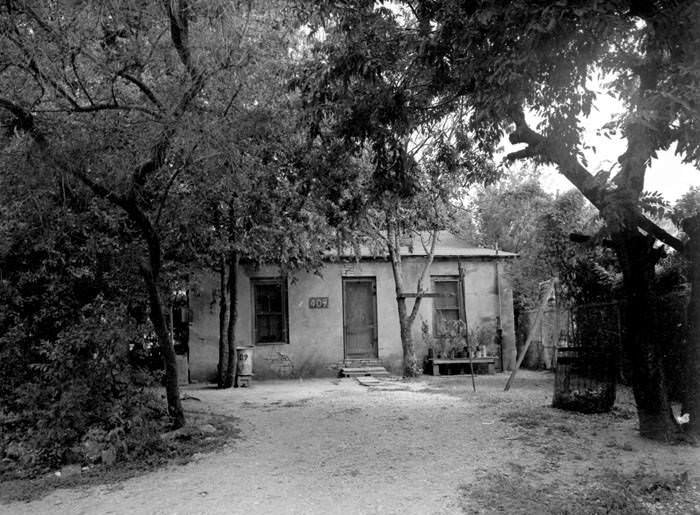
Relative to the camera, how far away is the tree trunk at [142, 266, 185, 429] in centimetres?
779

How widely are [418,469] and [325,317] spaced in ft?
33.1

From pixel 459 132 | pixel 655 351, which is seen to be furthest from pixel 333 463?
pixel 459 132

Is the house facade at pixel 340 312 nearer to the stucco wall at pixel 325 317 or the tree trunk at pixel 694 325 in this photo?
the stucco wall at pixel 325 317

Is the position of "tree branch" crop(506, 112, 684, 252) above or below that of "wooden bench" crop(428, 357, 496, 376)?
above

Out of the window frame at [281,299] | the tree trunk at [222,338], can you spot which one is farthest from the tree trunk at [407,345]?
the tree trunk at [222,338]

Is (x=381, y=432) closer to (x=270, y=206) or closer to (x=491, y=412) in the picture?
(x=491, y=412)

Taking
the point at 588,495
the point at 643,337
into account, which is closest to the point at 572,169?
the point at 643,337

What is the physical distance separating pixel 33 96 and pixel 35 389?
344cm

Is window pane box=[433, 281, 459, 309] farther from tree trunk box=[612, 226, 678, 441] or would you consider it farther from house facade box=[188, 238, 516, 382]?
tree trunk box=[612, 226, 678, 441]

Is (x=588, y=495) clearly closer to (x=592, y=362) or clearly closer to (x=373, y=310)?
(x=592, y=362)

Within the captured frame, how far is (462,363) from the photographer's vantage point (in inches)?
619

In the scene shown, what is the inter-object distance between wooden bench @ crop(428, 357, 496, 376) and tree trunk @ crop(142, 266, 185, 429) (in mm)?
8854

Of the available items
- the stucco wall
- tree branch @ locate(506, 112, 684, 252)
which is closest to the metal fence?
tree branch @ locate(506, 112, 684, 252)

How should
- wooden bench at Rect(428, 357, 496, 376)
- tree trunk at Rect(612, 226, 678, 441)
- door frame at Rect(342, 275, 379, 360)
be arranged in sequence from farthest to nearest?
door frame at Rect(342, 275, 379, 360)
wooden bench at Rect(428, 357, 496, 376)
tree trunk at Rect(612, 226, 678, 441)
